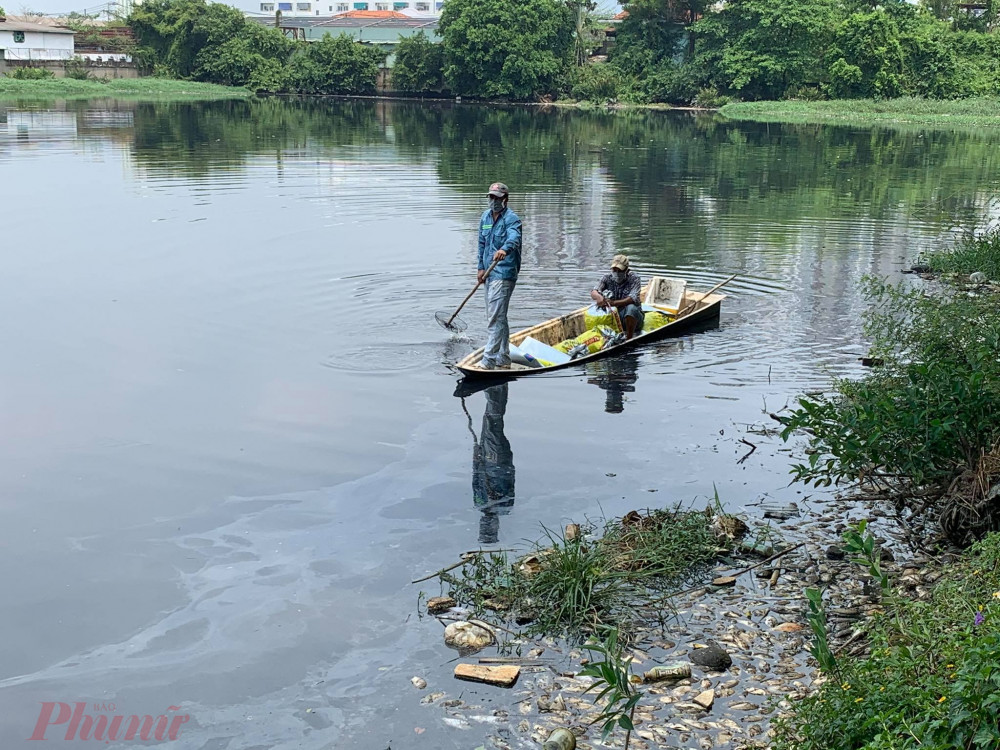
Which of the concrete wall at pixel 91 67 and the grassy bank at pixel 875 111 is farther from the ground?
the concrete wall at pixel 91 67

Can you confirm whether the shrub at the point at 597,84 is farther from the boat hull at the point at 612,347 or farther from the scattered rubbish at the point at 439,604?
the scattered rubbish at the point at 439,604

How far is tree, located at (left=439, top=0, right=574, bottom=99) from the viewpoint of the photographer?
84.6m

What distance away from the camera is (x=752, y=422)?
12.5m

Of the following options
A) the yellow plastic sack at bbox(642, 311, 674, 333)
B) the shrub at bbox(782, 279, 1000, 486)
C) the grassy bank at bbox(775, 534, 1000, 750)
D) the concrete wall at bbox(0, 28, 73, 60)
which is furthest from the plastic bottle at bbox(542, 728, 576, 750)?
the concrete wall at bbox(0, 28, 73, 60)

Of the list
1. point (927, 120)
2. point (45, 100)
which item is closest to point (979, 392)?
point (927, 120)

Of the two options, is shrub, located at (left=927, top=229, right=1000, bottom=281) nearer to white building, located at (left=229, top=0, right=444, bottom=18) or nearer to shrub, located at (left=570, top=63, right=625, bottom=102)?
shrub, located at (left=570, top=63, right=625, bottom=102)

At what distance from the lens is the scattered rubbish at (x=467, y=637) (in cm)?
767

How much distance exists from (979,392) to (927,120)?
69.4 m

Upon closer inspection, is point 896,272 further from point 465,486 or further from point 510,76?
point 510,76

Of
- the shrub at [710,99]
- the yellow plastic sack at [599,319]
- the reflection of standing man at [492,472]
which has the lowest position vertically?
the reflection of standing man at [492,472]

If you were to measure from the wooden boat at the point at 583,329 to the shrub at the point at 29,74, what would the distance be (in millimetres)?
82240

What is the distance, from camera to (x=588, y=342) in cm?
1514

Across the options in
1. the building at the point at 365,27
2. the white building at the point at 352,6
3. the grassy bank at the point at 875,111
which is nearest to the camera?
the grassy bank at the point at 875,111

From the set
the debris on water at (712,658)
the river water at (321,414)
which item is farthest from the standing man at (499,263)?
the debris on water at (712,658)
